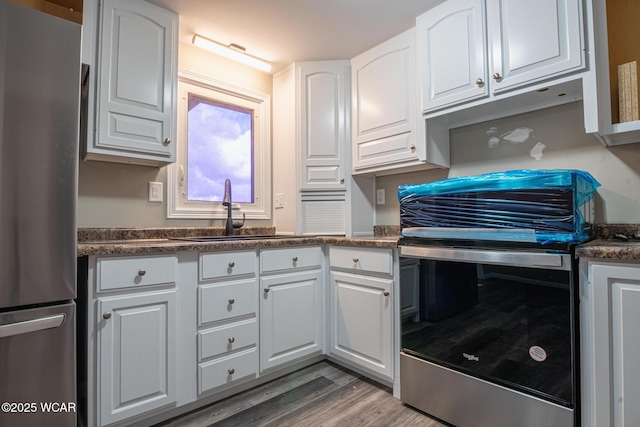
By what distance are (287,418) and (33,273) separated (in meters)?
1.22

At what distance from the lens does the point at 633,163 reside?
4.85 ft

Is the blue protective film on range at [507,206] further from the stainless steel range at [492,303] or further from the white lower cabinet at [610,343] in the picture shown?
the white lower cabinet at [610,343]

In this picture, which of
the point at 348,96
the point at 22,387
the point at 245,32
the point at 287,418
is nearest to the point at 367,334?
the point at 287,418

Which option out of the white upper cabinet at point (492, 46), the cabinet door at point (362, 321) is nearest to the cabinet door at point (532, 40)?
the white upper cabinet at point (492, 46)

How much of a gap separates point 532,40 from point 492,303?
1201 mm

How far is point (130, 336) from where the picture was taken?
1391 millimetres

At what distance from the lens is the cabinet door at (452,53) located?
1.64 m

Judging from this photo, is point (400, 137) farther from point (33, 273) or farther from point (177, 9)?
point (33, 273)

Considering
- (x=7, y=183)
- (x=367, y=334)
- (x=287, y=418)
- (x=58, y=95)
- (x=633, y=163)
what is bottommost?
(x=287, y=418)

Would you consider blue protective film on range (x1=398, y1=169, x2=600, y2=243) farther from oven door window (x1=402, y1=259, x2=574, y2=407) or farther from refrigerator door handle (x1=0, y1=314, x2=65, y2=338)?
refrigerator door handle (x1=0, y1=314, x2=65, y2=338)

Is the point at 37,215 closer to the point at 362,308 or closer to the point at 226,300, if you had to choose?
the point at 226,300

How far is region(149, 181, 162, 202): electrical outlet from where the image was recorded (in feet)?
6.62

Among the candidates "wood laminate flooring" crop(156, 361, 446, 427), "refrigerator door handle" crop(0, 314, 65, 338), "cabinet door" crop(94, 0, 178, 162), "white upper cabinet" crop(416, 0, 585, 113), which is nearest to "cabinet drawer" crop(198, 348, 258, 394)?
"wood laminate flooring" crop(156, 361, 446, 427)

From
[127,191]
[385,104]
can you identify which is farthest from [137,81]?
[385,104]
